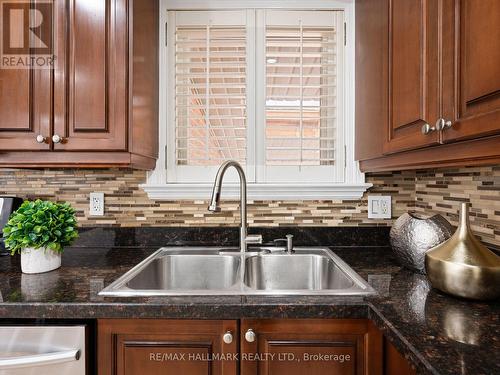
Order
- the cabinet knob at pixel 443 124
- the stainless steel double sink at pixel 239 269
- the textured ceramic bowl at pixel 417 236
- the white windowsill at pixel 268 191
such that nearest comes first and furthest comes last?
the cabinet knob at pixel 443 124
the textured ceramic bowl at pixel 417 236
the stainless steel double sink at pixel 239 269
the white windowsill at pixel 268 191

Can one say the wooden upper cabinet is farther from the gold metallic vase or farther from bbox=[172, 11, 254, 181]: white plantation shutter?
bbox=[172, 11, 254, 181]: white plantation shutter

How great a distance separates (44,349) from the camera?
3.13 ft

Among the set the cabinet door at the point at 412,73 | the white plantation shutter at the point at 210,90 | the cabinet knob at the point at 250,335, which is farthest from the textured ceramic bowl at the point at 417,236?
the white plantation shutter at the point at 210,90

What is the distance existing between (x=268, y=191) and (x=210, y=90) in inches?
23.8

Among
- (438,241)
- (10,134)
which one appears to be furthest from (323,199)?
(10,134)

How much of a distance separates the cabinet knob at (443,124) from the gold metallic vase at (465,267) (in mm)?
271

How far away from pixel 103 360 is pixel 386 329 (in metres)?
0.82

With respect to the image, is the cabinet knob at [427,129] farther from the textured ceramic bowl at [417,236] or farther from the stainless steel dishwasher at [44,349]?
the stainless steel dishwasher at [44,349]

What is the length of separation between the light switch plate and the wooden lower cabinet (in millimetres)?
817

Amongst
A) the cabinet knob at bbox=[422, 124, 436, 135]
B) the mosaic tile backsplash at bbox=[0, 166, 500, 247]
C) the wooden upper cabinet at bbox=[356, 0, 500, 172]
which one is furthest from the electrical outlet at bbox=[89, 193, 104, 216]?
the cabinet knob at bbox=[422, 124, 436, 135]

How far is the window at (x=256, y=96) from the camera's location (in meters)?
1.69

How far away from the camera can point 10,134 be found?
52.4 inches

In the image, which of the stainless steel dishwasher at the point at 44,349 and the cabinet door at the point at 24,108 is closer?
the stainless steel dishwasher at the point at 44,349

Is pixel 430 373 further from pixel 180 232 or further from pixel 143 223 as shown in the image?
pixel 143 223
